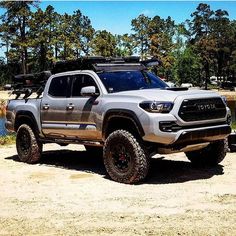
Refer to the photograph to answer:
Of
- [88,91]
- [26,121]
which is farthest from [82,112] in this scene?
[26,121]

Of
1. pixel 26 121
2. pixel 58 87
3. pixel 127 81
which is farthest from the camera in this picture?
pixel 26 121

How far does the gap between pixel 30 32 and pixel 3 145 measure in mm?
54368

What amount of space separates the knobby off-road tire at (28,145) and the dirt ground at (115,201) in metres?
0.31

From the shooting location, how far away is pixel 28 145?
10.4 meters

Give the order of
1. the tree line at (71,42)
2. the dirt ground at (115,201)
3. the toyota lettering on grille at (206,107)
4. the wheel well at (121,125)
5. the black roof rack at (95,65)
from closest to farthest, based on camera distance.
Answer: the dirt ground at (115,201), the toyota lettering on grille at (206,107), the wheel well at (121,125), the black roof rack at (95,65), the tree line at (71,42)

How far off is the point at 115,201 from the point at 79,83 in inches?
122

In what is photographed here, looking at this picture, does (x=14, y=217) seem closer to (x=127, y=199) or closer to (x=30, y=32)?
(x=127, y=199)

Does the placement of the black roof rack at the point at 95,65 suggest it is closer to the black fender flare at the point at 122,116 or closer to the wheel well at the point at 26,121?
the wheel well at the point at 26,121

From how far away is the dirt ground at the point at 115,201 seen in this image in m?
5.50

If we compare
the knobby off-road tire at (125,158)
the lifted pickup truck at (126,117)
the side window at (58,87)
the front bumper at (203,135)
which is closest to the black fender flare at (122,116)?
the lifted pickup truck at (126,117)

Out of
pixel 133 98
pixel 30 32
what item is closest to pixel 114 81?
pixel 133 98

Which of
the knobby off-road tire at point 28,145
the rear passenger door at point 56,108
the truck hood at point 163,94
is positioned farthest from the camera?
the knobby off-road tire at point 28,145

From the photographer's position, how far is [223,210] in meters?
6.06

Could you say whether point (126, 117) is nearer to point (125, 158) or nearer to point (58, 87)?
point (125, 158)
